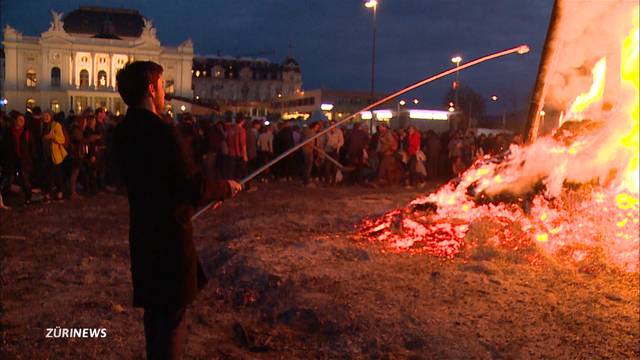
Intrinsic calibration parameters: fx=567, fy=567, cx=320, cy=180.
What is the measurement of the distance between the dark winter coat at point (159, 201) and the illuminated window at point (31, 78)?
82729mm

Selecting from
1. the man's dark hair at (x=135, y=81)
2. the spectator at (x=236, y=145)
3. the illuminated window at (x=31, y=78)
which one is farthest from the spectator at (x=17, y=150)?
the illuminated window at (x=31, y=78)

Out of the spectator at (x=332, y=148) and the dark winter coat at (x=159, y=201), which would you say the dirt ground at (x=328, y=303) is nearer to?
the dark winter coat at (x=159, y=201)

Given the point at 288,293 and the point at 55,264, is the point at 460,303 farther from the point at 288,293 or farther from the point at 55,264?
the point at 55,264

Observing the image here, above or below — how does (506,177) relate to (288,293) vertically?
above

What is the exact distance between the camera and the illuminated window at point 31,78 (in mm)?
75875

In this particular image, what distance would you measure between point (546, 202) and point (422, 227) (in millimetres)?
1760

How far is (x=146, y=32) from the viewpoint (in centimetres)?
7888

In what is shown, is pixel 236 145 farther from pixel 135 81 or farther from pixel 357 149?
pixel 135 81

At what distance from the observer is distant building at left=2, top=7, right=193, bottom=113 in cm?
7475

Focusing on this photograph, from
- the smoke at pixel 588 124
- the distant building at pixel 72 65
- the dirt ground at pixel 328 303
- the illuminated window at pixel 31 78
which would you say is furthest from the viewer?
the illuminated window at pixel 31 78

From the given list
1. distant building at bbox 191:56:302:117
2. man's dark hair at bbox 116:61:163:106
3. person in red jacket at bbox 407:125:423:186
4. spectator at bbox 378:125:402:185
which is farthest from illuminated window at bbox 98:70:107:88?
man's dark hair at bbox 116:61:163:106

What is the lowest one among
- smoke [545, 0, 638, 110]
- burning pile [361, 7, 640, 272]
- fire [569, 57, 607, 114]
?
burning pile [361, 7, 640, 272]

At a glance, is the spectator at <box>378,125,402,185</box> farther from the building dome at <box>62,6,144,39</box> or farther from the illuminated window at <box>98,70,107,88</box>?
the building dome at <box>62,6,144,39</box>

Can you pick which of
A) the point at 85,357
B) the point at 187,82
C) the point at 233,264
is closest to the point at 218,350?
the point at 85,357
